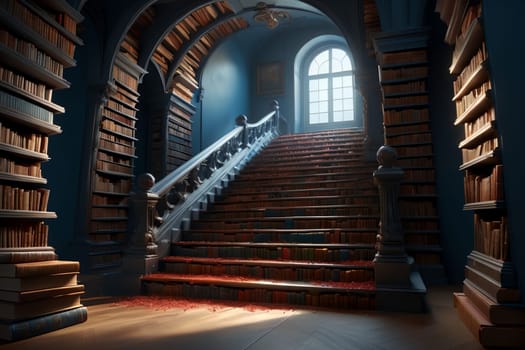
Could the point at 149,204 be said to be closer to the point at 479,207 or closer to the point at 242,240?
the point at 242,240

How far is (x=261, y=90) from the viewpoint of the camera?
36.6ft

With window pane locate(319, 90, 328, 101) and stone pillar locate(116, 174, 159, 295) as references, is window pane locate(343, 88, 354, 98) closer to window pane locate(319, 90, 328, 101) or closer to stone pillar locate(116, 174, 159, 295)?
window pane locate(319, 90, 328, 101)

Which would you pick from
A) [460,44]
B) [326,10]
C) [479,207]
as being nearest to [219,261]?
[479,207]

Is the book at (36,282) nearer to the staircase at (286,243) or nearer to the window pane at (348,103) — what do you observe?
the staircase at (286,243)

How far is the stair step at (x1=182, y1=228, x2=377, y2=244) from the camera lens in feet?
12.0

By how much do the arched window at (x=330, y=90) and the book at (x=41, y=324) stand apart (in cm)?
926

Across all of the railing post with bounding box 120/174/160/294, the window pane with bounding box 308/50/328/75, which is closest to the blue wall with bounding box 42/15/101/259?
the railing post with bounding box 120/174/160/294

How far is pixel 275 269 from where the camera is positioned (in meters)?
3.31

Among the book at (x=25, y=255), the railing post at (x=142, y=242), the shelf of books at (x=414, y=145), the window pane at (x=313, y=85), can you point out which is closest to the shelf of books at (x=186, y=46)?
the railing post at (x=142, y=242)

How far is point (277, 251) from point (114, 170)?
8.83 ft

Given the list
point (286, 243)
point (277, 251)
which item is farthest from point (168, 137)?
point (277, 251)

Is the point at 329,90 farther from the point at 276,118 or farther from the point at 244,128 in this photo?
the point at 244,128

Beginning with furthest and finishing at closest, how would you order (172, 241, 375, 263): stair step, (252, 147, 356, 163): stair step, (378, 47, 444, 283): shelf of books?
(252, 147, 356, 163): stair step → (378, 47, 444, 283): shelf of books → (172, 241, 375, 263): stair step

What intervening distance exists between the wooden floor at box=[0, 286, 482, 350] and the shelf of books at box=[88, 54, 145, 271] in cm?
219
